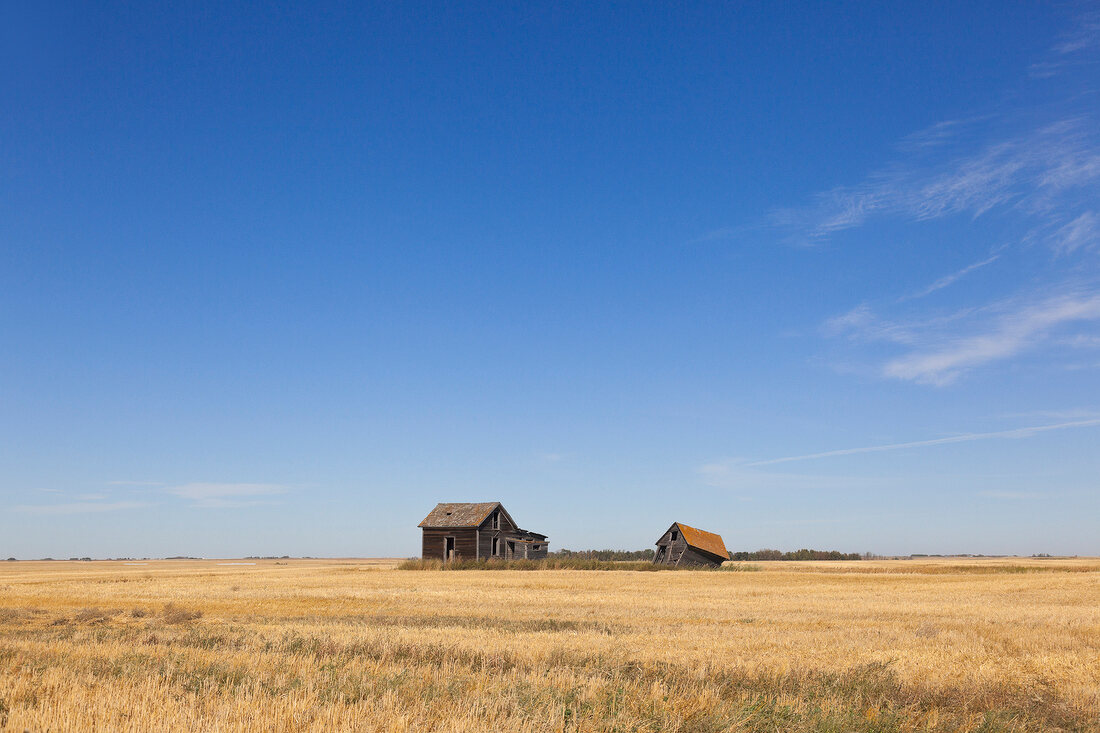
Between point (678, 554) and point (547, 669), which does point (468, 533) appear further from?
point (547, 669)

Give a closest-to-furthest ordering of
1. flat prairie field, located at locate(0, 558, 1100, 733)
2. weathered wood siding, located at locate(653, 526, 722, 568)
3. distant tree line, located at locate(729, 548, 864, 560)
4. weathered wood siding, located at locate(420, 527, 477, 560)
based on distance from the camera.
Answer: flat prairie field, located at locate(0, 558, 1100, 733) < weathered wood siding, located at locate(420, 527, 477, 560) < weathered wood siding, located at locate(653, 526, 722, 568) < distant tree line, located at locate(729, 548, 864, 560)

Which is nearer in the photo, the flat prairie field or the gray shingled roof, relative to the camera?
the flat prairie field

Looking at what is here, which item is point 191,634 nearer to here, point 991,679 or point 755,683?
point 755,683

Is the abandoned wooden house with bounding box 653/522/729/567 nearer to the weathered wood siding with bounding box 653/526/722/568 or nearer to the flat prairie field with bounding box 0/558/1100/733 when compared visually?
the weathered wood siding with bounding box 653/526/722/568

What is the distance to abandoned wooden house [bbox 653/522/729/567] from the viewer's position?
78.6m

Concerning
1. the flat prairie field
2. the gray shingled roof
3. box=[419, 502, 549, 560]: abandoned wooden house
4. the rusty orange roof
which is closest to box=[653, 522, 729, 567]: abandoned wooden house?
Result: the rusty orange roof

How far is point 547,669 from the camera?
13.3m

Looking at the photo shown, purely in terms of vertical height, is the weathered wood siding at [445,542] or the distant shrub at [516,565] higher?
the weathered wood siding at [445,542]

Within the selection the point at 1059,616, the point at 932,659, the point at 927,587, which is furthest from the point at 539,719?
the point at 927,587

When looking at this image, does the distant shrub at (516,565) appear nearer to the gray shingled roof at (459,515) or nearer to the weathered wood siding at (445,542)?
the weathered wood siding at (445,542)

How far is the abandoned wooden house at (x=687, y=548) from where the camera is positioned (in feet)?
258

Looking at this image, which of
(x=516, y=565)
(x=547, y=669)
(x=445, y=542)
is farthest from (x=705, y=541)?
(x=547, y=669)

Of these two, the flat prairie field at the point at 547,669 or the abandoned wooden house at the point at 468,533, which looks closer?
the flat prairie field at the point at 547,669

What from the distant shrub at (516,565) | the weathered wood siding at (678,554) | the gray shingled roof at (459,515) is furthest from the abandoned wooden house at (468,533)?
the weathered wood siding at (678,554)
